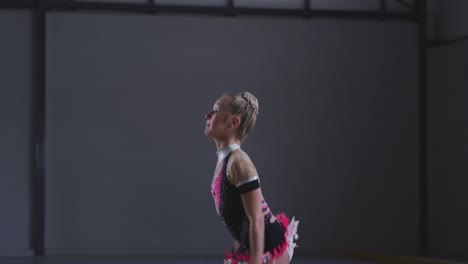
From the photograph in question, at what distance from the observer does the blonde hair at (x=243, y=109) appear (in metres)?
3.10

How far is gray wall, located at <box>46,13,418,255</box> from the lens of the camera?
10.2m

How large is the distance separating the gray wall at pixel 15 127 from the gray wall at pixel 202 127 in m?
0.30

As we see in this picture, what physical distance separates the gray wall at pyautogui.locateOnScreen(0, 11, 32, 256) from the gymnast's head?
739 cm

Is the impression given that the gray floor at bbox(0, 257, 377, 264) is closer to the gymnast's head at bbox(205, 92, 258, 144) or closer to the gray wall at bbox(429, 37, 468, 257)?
the gray wall at bbox(429, 37, 468, 257)

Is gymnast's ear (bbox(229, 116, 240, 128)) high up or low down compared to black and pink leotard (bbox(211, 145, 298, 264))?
up

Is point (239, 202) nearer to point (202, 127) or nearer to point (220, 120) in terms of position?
point (220, 120)

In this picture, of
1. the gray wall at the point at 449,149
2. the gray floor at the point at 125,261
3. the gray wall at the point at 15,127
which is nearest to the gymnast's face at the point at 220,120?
→ the gray floor at the point at 125,261

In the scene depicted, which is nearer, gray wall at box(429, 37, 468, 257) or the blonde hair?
the blonde hair

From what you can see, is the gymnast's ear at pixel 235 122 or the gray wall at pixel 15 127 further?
the gray wall at pixel 15 127

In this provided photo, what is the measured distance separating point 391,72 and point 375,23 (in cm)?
70

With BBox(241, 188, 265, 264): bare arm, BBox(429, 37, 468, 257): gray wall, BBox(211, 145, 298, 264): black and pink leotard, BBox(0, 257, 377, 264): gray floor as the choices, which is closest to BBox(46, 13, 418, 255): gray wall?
BBox(429, 37, 468, 257): gray wall

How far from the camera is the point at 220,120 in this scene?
10.2ft

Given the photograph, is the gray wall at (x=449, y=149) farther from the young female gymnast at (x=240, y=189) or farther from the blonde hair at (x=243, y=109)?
the blonde hair at (x=243, y=109)

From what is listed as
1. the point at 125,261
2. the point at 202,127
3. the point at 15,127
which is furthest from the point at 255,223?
the point at 15,127
